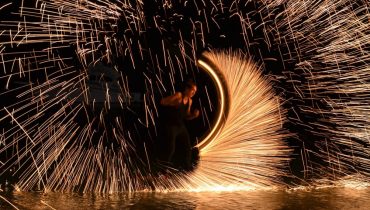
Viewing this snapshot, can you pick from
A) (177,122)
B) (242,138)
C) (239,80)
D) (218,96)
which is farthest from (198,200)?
(239,80)

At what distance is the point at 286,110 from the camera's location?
1138 cm

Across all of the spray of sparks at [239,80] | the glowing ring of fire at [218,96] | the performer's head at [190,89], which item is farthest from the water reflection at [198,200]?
the performer's head at [190,89]

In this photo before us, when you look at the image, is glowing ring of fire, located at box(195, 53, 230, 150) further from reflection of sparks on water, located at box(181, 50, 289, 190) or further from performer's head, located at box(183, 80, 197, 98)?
performer's head, located at box(183, 80, 197, 98)

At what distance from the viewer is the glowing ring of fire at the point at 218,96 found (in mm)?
10398

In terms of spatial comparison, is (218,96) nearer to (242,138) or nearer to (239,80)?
(239,80)

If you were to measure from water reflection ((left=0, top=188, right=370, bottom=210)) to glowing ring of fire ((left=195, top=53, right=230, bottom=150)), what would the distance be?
3.14 feet

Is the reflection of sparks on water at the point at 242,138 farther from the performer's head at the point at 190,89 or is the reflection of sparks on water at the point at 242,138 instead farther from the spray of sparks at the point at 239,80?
the performer's head at the point at 190,89

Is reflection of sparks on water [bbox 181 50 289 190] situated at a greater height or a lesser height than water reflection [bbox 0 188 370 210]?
greater

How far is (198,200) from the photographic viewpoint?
361 inches

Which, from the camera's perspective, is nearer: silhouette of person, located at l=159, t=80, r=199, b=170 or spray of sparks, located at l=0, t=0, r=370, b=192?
spray of sparks, located at l=0, t=0, r=370, b=192

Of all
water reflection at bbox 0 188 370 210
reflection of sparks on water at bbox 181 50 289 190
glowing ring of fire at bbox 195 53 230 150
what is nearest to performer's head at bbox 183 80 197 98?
glowing ring of fire at bbox 195 53 230 150

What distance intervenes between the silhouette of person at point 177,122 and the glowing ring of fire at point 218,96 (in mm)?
292

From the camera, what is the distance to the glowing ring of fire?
10398 mm

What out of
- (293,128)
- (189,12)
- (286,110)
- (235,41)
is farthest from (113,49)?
(293,128)
